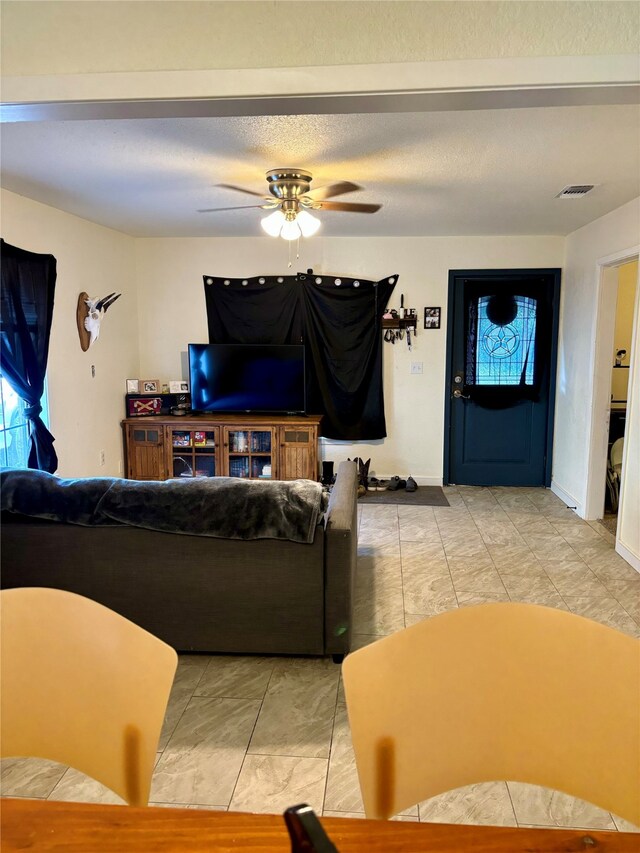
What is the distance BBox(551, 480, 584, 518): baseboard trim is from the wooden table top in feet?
14.2

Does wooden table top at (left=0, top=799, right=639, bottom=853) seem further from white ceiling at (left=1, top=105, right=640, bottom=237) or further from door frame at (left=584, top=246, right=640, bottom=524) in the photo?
door frame at (left=584, top=246, right=640, bottom=524)

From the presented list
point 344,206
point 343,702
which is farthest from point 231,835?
point 344,206

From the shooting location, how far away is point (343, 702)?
2412 mm

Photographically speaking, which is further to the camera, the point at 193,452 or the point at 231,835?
the point at 193,452

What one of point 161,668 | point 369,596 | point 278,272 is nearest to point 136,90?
point 161,668

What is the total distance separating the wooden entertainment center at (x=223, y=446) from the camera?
17.7ft

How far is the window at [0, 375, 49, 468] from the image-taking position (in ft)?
12.4

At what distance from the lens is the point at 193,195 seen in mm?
3881

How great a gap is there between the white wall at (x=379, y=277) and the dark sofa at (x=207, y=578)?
3272mm

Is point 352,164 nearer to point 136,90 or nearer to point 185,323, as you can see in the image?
point 136,90

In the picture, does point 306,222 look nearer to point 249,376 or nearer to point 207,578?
point 207,578

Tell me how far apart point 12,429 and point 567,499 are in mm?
4485

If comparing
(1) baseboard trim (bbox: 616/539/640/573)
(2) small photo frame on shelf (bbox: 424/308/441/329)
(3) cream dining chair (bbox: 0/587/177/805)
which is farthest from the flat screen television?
(3) cream dining chair (bbox: 0/587/177/805)

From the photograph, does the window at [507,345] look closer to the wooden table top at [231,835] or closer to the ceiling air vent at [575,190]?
the ceiling air vent at [575,190]
